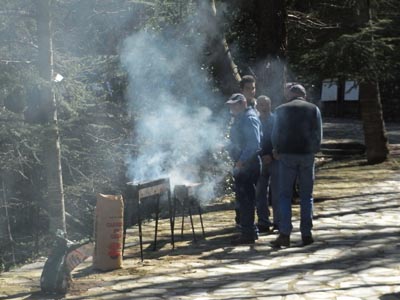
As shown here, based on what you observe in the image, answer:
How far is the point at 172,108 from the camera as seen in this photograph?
589 inches

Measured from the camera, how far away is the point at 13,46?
404 inches

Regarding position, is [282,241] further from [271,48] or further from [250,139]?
[271,48]

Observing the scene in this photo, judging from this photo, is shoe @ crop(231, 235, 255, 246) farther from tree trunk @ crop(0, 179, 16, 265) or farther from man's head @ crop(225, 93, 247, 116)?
tree trunk @ crop(0, 179, 16, 265)

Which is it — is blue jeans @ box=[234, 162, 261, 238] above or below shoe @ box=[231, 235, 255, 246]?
above

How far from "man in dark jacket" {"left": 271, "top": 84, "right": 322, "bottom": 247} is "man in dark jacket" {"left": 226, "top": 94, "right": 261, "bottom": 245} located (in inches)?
11.5

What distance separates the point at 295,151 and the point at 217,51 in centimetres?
693

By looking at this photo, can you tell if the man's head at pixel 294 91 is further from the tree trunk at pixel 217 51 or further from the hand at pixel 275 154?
the tree trunk at pixel 217 51

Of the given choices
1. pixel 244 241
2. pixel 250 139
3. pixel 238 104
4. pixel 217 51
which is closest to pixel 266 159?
pixel 250 139

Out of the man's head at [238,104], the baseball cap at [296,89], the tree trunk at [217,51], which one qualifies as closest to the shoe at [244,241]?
the man's head at [238,104]

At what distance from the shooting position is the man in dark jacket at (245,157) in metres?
9.02

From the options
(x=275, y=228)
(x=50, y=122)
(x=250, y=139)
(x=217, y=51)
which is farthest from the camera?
(x=217, y=51)

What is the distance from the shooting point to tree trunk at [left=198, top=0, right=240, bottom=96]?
50.5 feet

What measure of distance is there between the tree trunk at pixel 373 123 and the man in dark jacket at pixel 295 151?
10404 millimetres

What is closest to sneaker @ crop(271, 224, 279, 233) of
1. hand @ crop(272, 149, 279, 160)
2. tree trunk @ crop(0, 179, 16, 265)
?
hand @ crop(272, 149, 279, 160)
